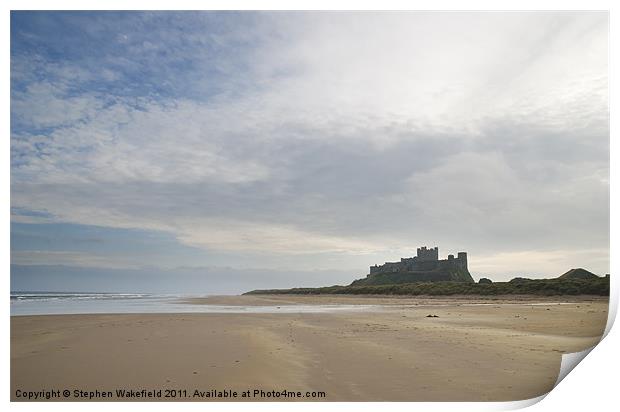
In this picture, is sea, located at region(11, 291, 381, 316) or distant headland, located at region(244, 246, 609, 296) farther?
distant headland, located at region(244, 246, 609, 296)

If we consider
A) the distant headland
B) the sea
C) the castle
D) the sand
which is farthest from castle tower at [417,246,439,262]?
the sand

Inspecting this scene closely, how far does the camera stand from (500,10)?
6125 millimetres

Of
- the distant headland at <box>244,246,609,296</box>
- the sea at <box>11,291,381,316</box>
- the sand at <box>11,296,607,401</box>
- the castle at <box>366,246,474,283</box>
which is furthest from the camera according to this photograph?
the castle at <box>366,246,474,283</box>

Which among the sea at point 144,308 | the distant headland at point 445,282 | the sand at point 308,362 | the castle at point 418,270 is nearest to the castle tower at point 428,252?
the distant headland at point 445,282

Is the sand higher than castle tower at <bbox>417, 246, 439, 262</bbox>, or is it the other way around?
castle tower at <bbox>417, 246, 439, 262</bbox>

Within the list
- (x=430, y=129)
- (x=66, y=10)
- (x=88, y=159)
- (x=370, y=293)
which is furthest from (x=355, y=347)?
(x=370, y=293)

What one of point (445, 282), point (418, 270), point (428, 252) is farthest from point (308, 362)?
point (418, 270)

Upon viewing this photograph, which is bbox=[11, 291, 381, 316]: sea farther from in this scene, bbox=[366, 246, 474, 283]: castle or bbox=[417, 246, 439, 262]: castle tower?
bbox=[366, 246, 474, 283]: castle

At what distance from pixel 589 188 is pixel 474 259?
4813 mm

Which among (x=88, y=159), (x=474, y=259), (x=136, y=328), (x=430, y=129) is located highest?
(x=430, y=129)

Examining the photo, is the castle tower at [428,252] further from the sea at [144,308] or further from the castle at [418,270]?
the sea at [144,308]

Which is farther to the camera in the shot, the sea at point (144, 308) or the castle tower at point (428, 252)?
the castle tower at point (428, 252)

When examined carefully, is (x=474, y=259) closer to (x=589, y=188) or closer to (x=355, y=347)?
(x=589, y=188)

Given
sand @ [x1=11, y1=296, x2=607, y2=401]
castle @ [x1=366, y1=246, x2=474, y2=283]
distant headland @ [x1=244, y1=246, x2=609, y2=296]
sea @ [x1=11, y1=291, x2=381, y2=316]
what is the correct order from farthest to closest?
castle @ [x1=366, y1=246, x2=474, y2=283] → distant headland @ [x1=244, y1=246, x2=609, y2=296] → sea @ [x1=11, y1=291, x2=381, y2=316] → sand @ [x1=11, y1=296, x2=607, y2=401]
